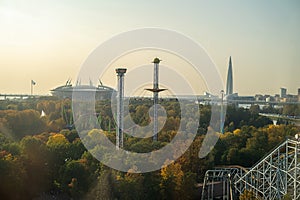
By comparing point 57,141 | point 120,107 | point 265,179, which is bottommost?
point 265,179

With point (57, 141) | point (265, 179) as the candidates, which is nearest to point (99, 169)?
point (57, 141)

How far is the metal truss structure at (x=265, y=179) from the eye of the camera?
430cm

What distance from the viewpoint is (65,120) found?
1053cm

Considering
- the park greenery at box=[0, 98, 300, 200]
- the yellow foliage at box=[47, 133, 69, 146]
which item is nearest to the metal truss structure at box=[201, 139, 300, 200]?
the park greenery at box=[0, 98, 300, 200]

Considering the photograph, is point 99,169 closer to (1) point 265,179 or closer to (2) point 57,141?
(2) point 57,141

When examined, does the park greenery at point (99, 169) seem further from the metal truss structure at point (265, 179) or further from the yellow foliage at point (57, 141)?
the metal truss structure at point (265, 179)

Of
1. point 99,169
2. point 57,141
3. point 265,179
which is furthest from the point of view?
point 57,141

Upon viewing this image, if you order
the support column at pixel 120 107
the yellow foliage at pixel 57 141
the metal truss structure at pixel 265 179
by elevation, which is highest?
the support column at pixel 120 107

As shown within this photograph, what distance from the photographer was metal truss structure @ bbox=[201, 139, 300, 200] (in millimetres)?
4301

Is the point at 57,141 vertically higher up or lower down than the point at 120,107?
lower down

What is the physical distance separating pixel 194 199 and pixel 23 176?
2256mm

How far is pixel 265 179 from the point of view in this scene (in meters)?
4.77

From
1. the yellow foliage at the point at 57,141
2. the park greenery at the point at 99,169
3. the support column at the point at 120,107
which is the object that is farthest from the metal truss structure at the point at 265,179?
the yellow foliage at the point at 57,141

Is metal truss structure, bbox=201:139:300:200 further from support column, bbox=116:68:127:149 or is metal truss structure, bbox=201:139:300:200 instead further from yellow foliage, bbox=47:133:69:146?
yellow foliage, bbox=47:133:69:146
